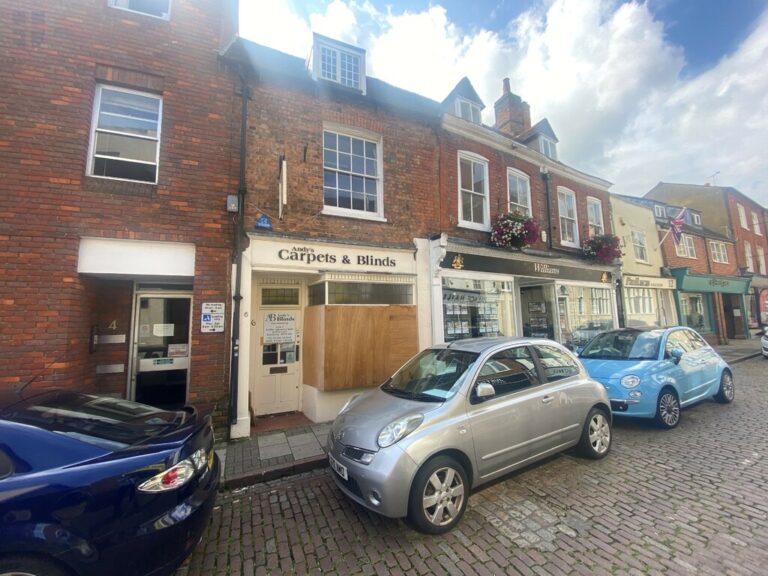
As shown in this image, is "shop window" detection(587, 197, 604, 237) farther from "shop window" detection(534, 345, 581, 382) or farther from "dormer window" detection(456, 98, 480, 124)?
"shop window" detection(534, 345, 581, 382)

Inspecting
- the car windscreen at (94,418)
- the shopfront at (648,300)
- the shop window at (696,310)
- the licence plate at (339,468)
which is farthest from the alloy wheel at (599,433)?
the shop window at (696,310)

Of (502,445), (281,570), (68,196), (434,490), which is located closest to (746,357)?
(502,445)

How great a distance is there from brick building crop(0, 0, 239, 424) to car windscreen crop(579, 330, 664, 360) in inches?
287

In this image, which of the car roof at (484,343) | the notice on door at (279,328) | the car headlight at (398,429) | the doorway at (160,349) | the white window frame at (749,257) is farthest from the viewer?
the white window frame at (749,257)

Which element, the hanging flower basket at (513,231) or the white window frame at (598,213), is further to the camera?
the white window frame at (598,213)

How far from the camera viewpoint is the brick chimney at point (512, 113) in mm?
13578

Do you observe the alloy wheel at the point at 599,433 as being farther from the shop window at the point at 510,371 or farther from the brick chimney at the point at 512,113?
the brick chimney at the point at 512,113

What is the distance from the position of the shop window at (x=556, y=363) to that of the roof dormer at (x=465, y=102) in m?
8.27

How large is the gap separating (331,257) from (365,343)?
1.88 m

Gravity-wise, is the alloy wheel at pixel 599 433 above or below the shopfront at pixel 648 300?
below

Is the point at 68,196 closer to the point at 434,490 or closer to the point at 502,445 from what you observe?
the point at 434,490

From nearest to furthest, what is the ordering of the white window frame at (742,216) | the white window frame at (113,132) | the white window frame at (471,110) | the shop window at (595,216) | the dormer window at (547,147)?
the white window frame at (113,132) → the white window frame at (471,110) → the dormer window at (547,147) → the shop window at (595,216) → the white window frame at (742,216)

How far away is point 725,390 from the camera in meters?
7.21

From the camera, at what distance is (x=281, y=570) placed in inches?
112
